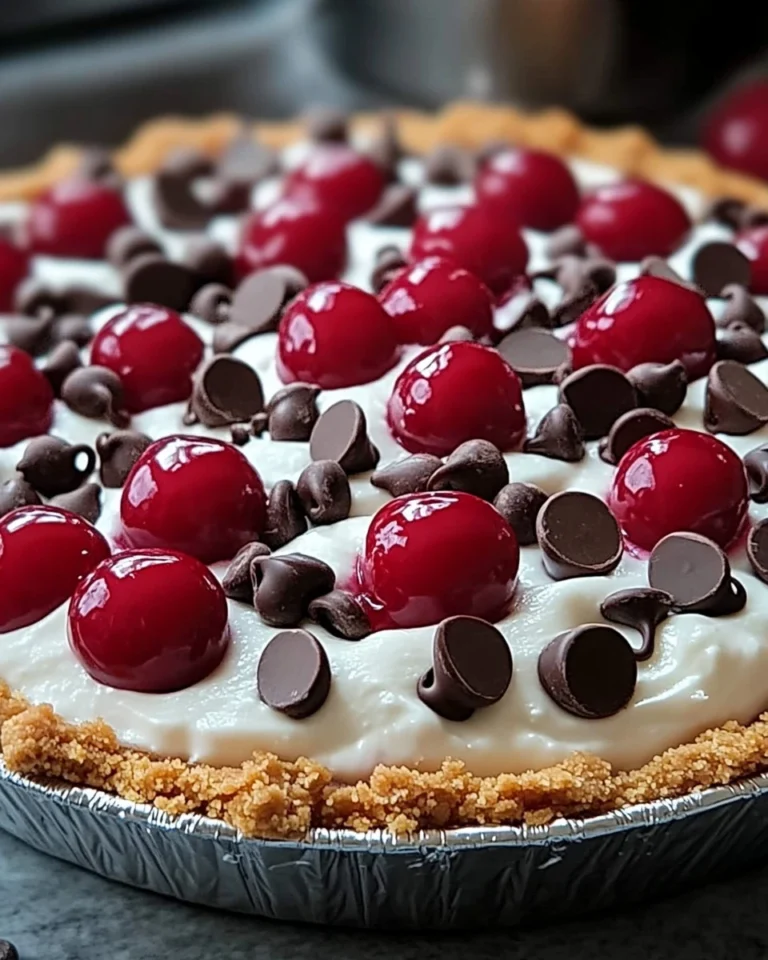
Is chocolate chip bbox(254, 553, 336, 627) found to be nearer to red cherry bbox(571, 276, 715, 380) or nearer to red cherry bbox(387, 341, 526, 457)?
red cherry bbox(387, 341, 526, 457)

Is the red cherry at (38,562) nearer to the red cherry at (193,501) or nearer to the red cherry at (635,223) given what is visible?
the red cherry at (193,501)

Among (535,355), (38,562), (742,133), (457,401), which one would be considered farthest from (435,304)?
(742,133)

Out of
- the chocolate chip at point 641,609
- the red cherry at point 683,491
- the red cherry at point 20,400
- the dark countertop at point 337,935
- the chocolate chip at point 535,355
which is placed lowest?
the dark countertop at point 337,935

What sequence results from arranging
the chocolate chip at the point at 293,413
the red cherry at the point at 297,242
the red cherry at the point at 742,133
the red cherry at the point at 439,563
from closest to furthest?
the red cherry at the point at 439,563 → the chocolate chip at the point at 293,413 → the red cherry at the point at 297,242 → the red cherry at the point at 742,133

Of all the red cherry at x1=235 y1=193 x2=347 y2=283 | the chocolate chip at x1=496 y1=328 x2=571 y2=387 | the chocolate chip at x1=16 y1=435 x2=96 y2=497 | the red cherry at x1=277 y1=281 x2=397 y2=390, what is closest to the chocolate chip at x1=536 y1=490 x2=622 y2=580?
the chocolate chip at x1=496 y1=328 x2=571 y2=387

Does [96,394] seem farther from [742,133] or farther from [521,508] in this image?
[742,133]

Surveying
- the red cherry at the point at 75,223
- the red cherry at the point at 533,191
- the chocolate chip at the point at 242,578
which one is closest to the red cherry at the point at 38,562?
the chocolate chip at the point at 242,578
